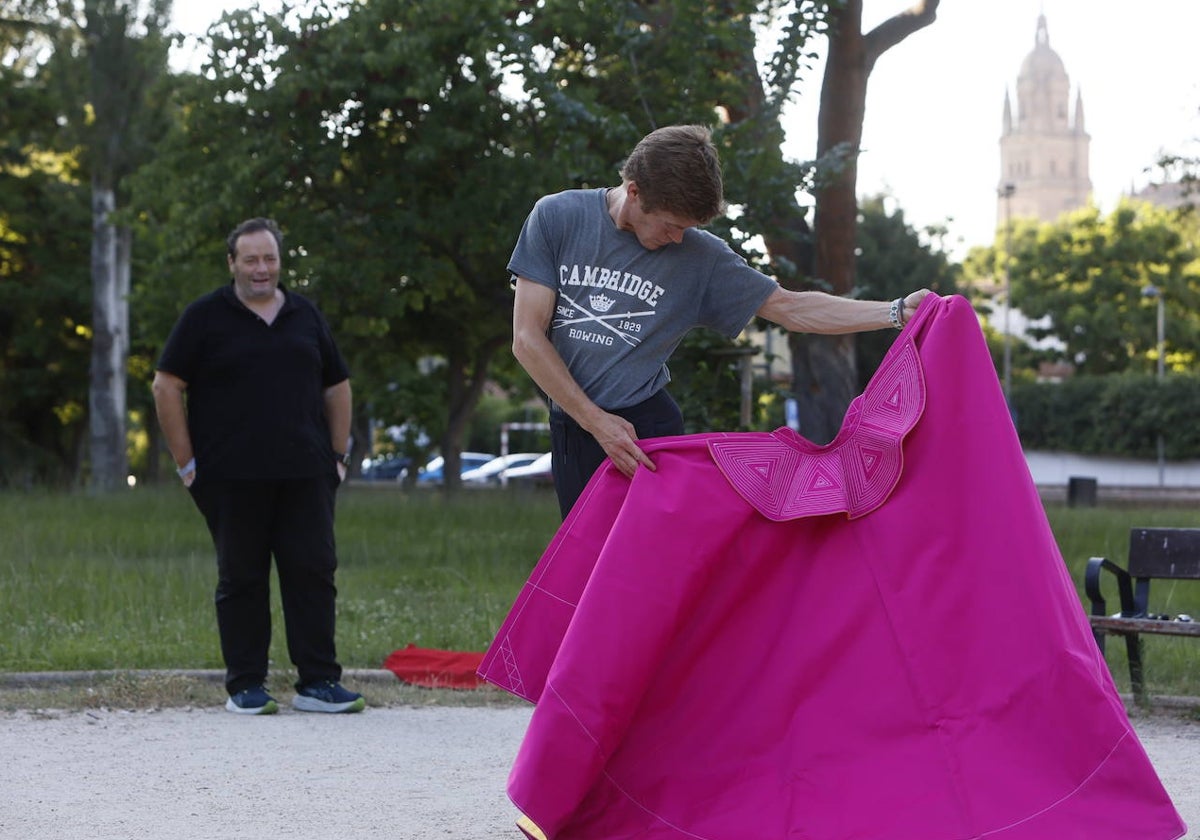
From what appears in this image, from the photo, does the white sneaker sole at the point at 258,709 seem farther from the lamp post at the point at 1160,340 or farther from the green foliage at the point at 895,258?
the lamp post at the point at 1160,340

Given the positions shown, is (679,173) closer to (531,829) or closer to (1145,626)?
(531,829)

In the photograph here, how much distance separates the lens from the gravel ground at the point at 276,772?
17.2ft

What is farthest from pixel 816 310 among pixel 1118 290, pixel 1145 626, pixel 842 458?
pixel 1118 290

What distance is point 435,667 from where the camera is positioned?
8594 millimetres

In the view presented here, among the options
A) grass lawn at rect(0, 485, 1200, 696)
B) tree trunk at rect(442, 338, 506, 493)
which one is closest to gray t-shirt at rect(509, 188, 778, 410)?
grass lawn at rect(0, 485, 1200, 696)

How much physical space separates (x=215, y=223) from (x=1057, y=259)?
44.1 m

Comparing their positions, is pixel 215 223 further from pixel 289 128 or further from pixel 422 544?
pixel 422 544

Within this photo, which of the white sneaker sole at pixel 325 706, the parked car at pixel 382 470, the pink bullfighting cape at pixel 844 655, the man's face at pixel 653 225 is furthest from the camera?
the parked car at pixel 382 470

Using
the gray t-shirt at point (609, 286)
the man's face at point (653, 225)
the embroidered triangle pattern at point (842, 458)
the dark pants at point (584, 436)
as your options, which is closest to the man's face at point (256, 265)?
the dark pants at point (584, 436)

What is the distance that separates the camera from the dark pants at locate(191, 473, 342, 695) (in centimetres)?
737

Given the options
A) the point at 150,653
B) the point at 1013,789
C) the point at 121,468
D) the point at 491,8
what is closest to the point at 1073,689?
the point at 1013,789

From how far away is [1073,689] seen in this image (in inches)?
166

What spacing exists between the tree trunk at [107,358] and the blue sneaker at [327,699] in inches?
971

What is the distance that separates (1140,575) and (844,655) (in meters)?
4.22
